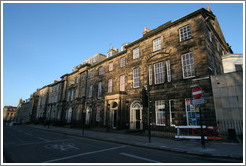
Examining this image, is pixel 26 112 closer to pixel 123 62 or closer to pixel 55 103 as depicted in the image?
pixel 55 103

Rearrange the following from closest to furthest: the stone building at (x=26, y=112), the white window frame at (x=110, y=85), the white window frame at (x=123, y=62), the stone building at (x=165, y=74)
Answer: the stone building at (x=165, y=74) → the white window frame at (x=123, y=62) → the white window frame at (x=110, y=85) → the stone building at (x=26, y=112)

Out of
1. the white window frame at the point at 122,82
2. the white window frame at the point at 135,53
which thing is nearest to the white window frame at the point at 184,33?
the white window frame at the point at 135,53

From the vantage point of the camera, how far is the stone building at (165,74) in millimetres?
12049

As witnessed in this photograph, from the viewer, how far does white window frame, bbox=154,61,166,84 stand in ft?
48.2

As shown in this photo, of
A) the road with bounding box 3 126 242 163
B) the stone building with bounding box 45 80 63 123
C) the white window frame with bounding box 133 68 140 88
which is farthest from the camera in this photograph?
the stone building with bounding box 45 80 63 123

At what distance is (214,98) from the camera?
35.6ft

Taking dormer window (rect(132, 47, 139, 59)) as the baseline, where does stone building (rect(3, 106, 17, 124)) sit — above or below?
below

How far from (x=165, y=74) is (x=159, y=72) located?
883 millimetres

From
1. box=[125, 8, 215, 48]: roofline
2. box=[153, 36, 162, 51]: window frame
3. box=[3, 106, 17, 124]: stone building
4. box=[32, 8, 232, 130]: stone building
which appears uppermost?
box=[125, 8, 215, 48]: roofline

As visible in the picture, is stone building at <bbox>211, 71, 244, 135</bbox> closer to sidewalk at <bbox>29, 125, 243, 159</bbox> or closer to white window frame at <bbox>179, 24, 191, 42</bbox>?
sidewalk at <bbox>29, 125, 243, 159</bbox>

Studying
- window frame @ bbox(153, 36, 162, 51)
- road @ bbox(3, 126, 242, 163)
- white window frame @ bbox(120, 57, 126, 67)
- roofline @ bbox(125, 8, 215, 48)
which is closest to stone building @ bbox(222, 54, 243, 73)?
roofline @ bbox(125, 8, 215, 48)

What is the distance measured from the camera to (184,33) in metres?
13.9

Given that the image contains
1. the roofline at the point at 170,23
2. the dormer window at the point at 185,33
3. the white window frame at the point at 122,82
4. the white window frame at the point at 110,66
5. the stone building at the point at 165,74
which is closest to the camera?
the stone building at the point at 165,74

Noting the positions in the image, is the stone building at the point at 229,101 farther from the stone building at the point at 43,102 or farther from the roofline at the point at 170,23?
the stone building at the point at 43,102
